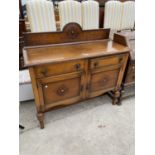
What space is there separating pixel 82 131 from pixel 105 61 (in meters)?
0.82

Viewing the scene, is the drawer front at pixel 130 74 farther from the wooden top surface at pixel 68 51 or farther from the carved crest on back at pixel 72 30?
the carved crest on back at pixel 72 30

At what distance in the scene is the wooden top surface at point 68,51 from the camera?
1114 millimetres

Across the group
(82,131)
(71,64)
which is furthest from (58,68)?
(82,131)

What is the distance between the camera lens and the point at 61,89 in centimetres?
130

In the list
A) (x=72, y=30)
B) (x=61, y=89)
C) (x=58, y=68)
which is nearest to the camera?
(x=58, y=68)

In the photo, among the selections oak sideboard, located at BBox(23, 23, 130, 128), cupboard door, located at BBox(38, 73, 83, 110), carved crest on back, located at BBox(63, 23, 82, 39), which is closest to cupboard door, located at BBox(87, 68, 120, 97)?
oak sideboard, located at BBox(23, 23, 130, 128)

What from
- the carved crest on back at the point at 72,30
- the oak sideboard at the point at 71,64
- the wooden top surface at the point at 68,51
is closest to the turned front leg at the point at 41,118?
the oak sideboard at the point at 71,64

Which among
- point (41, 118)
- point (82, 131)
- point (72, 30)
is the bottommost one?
point (82, 131)

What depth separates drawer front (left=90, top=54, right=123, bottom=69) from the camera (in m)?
1.28

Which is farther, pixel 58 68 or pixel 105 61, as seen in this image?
pixel 105 61

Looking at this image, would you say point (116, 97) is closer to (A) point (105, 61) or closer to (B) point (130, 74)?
(B) point (130, 74)

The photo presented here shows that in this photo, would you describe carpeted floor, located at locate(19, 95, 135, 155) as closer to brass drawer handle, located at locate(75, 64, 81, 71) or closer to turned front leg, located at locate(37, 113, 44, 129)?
turned front leg, located at locate(37, 113, 44, 129)

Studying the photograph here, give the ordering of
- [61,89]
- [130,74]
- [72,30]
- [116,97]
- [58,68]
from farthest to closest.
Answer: [116,97], [130,74], [72,30], [61,89], [58,68]
